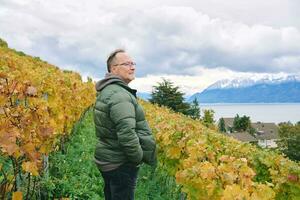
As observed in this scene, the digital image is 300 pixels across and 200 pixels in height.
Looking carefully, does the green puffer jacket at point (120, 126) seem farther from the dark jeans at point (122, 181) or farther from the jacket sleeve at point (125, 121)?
the dark jeans at point (122, 181)

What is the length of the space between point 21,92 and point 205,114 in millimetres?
47556

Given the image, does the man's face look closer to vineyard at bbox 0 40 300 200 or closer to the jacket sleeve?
the jacket sleeve

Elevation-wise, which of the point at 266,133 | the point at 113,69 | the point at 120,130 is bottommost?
the point at 266,133

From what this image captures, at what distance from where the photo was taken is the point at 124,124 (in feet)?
13.9

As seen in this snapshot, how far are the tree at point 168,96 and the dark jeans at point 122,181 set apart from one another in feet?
134

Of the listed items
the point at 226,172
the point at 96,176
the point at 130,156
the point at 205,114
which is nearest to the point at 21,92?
the point at 130,156

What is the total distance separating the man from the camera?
430 cm

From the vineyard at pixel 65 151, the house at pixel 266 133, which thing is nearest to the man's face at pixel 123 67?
the vineyard at pixel 65 151

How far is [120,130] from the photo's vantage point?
4281mm

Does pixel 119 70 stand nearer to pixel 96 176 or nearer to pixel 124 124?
pixel 124 124

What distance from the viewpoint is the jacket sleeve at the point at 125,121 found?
425 centimetres

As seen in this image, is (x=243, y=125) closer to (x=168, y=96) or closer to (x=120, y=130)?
(x=168, y=96)

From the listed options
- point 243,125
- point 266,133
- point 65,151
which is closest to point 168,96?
point 65,151

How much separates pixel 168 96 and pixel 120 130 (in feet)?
136
